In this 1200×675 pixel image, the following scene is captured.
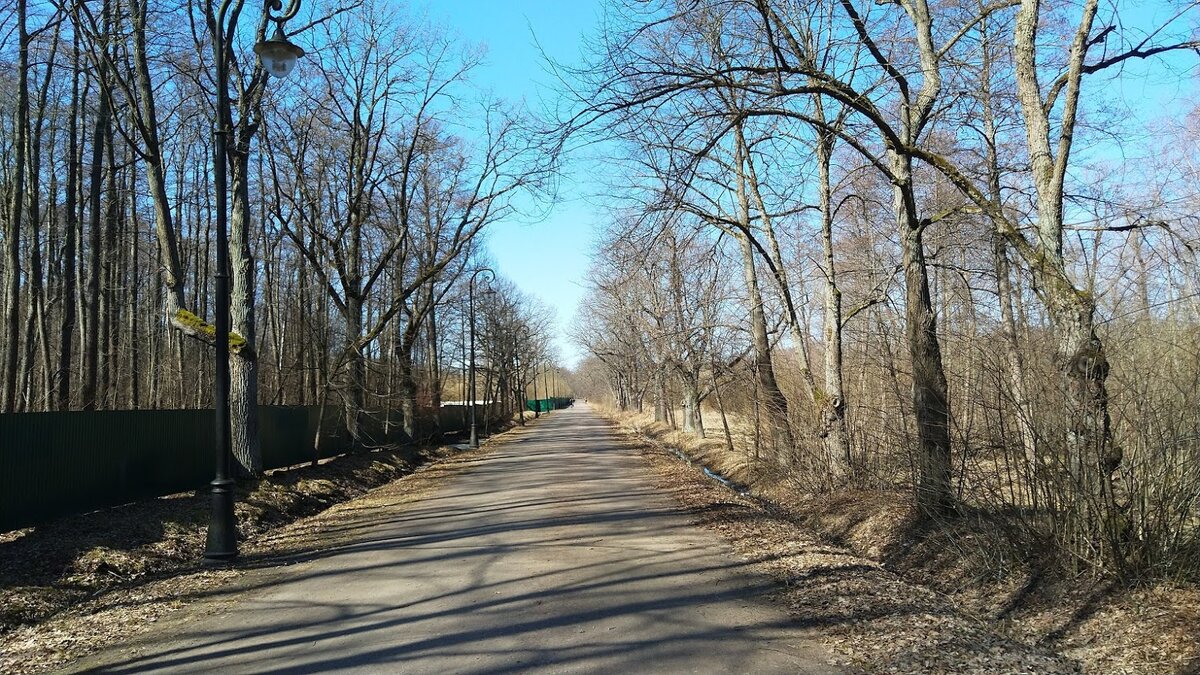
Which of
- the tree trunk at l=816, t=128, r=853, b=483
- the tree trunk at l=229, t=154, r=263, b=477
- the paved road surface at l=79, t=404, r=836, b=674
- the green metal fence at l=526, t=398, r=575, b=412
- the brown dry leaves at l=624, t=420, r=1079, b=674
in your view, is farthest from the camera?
the green metal fence at l=526, t=398, r=575, b=412

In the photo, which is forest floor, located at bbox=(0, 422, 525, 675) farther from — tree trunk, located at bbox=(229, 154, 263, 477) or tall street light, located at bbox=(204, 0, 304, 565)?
tree trunk, located at bbox=(229, 154, 263, 477)

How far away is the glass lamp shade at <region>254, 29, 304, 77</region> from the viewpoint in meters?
9.72

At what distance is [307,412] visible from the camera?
962 inches

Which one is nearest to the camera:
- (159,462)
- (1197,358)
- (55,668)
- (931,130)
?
(55,668)

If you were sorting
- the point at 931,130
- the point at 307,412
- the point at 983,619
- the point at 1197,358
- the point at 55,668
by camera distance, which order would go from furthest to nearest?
the point at 307,412
the point at 931,130
the point at 983,619
the point at 1197,358
the point at 55,668

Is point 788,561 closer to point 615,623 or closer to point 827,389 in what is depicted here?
point 615,623

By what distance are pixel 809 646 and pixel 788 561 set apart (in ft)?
9.91

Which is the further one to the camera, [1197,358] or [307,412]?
[307,412]

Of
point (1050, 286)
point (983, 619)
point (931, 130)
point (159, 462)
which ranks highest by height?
point (931, 130)

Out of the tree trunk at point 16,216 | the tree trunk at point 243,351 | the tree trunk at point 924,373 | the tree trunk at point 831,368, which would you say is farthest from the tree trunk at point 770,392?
the tree trunk at point 16,216

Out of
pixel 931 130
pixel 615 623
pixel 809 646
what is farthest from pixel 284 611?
pixel 931 130

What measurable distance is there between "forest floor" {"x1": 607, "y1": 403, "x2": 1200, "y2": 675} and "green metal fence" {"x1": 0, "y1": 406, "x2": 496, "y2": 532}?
990 cm

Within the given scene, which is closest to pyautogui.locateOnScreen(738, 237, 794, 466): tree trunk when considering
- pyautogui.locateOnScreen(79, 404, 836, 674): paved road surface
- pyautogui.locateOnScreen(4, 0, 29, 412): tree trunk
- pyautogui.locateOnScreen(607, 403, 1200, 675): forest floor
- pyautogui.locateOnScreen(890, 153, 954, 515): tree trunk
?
pyautogui.locateOnScreen(607, 403, 1200, 675): forest floor

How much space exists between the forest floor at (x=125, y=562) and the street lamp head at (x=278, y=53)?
6.16 metres
